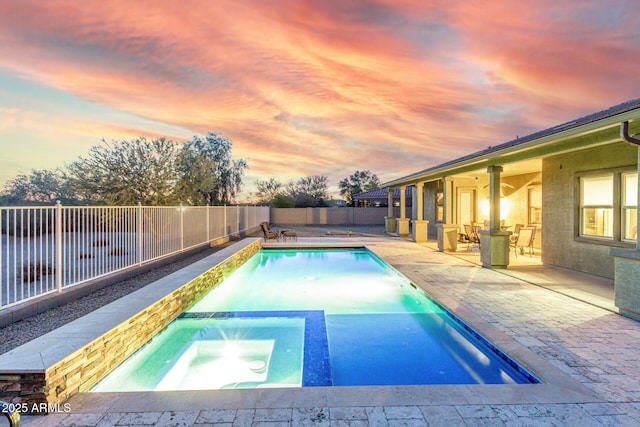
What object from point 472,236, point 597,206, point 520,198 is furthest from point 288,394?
point 520,198

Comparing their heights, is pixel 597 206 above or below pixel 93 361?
above

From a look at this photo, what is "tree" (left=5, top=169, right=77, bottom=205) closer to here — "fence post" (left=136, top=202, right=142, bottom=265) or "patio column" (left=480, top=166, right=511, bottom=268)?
"fence post" (left=136, top=202, right=142, bottom=265)

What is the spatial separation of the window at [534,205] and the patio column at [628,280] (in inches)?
344

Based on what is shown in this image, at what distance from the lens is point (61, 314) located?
4.96m

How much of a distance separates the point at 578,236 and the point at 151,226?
36.2 ft

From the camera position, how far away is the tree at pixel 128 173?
1370 centimetres

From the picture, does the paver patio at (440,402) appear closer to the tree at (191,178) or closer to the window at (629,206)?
the window at (629,206)

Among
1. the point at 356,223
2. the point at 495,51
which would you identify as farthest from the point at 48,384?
the point at 356,223

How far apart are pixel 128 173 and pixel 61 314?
11.1 meters

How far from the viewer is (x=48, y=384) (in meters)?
2.65

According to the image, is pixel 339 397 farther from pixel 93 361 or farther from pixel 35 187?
pixel 35 187

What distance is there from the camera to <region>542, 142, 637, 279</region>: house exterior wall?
739cm

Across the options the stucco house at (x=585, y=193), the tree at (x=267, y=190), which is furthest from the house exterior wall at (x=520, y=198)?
the tree at (x=267, y=190)

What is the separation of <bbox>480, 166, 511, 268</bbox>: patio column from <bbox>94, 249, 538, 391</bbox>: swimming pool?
10.1 ft
